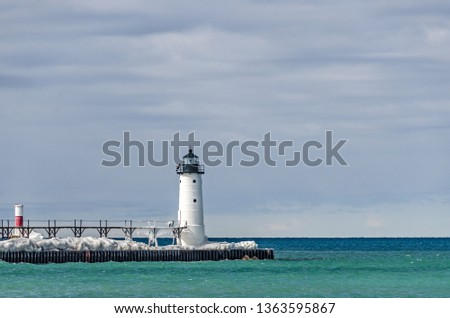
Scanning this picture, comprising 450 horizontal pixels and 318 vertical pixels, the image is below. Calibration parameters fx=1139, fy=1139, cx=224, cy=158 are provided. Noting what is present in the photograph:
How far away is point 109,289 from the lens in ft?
213

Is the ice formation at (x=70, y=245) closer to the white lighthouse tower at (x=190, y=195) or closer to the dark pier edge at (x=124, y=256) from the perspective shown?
the dark pier edge at (x=124, y=256)

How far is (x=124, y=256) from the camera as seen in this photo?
291 feet

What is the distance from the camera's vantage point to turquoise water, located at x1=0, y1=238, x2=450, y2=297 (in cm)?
6378

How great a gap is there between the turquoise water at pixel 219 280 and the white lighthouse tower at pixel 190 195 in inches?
132

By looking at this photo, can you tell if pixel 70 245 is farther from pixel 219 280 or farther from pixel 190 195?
pixel 219 280

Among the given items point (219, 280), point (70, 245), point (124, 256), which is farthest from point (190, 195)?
point (219, 280)

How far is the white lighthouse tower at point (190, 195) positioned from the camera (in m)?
87.6

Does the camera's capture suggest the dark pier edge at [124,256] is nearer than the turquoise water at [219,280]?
No

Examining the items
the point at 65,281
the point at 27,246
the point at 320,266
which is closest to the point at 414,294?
the point at 65,281

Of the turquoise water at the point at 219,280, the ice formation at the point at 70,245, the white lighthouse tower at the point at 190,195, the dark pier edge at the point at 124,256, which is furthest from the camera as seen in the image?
the white lighthouse tower at the point at 190,195

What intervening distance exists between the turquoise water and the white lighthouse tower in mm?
3364

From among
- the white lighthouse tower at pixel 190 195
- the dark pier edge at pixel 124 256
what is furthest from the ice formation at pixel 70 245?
the white lighthouse tower at pixel 190 195
